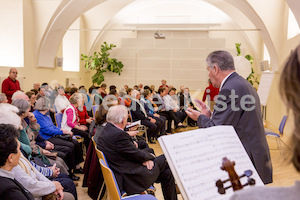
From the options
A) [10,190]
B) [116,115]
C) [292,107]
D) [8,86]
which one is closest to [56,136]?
[116,115]

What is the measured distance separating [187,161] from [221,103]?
1.03 m

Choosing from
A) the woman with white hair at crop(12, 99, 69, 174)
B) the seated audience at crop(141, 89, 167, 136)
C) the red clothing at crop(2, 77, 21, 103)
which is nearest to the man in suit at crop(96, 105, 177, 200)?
the woman with white hair at crop(12, 99, 69, 174)

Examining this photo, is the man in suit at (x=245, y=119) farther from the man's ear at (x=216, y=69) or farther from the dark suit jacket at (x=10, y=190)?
the dark suit jacket at (x=10, y=190)

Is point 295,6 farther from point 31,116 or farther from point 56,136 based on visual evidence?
point 31,116

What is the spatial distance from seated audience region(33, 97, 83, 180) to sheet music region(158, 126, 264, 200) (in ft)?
11.6

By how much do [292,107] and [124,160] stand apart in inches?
110

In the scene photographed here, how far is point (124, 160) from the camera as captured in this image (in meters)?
3.33

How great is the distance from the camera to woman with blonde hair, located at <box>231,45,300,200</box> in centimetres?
67

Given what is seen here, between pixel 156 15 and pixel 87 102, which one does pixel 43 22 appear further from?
pixel 156 15

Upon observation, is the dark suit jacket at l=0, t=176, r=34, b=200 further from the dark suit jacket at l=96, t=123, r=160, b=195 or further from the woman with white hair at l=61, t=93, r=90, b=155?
the woman with white hair at l=61, t=93, r=90, b=155

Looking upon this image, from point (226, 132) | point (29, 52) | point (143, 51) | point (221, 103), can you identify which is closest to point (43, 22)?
point (29, 52)

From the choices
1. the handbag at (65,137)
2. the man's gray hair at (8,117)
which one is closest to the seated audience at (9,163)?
the man's gray hair at (8,117)

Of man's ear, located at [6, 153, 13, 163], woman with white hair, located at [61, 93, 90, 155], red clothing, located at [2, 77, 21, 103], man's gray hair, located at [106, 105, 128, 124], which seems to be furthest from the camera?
red clothing, located at [2, 77, 21, 103]

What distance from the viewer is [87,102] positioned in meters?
7.69
